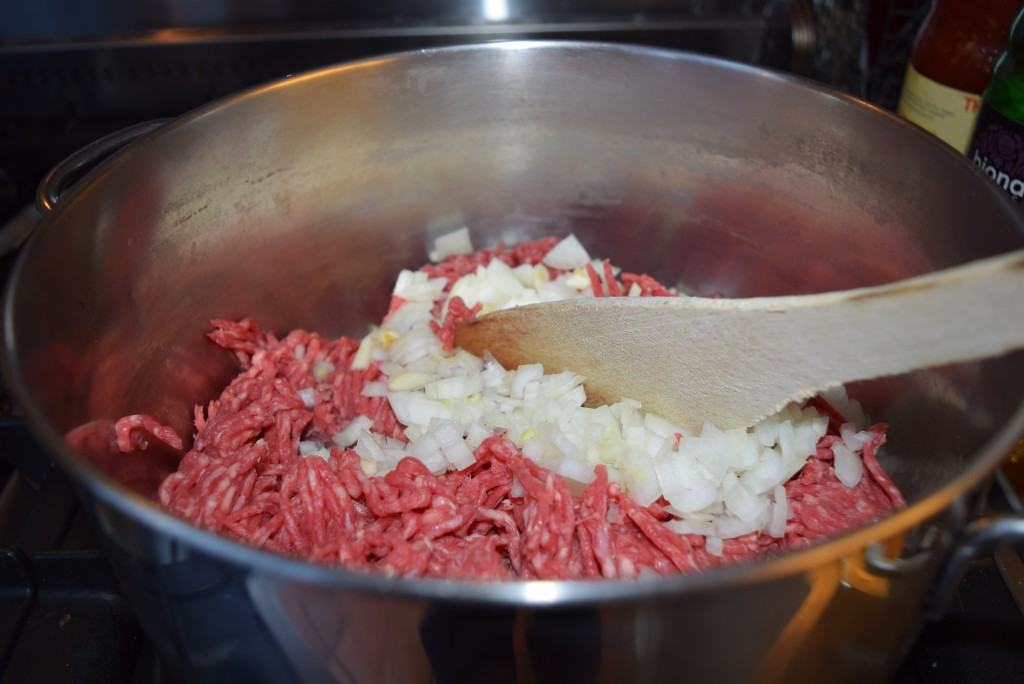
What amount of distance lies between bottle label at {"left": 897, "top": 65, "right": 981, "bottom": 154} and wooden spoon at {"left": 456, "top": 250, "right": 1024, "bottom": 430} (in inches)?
32.0

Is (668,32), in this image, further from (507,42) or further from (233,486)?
(233,486)

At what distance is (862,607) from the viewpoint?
1110 mm

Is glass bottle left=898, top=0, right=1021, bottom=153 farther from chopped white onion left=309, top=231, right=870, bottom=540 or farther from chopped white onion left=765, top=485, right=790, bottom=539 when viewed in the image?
chopped white onion left=765, top=485, right=790, bottom=539

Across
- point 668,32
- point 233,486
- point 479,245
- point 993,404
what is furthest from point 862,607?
point 668,32

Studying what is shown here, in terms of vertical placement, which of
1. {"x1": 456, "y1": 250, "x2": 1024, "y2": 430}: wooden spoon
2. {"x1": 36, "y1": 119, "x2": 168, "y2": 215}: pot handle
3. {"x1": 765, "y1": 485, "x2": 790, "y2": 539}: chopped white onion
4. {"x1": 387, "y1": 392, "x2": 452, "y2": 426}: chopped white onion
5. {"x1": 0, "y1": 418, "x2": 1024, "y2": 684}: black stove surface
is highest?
{"x1": 36, "y1": 119, "x2": 168, "y2": 215}: pot handle

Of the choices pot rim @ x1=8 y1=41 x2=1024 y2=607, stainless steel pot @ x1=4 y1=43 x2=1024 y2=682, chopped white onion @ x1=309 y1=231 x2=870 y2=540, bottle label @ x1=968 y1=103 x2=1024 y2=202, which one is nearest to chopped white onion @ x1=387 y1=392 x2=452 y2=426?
chopped white onion @ x1=309 y1=231 x2=870 y2=540

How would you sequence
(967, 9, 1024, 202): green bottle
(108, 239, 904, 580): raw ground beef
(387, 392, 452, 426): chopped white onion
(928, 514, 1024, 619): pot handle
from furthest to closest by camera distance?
(387, 392, 452, 426): chopped white onion, (967, 9, 1024, 202): green bottle, (108, 239, 904, 580): raw ground beef, (928, 514, 1024, 619): pot handle

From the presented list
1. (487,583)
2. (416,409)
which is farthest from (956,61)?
(487,583)

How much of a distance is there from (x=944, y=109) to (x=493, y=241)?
1.14m

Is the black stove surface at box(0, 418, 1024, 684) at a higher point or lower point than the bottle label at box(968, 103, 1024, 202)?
lower

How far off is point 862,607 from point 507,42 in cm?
144

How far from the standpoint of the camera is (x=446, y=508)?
154 centimetres

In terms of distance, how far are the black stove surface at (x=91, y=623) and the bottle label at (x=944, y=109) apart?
0.85m

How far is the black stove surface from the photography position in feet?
5.09
